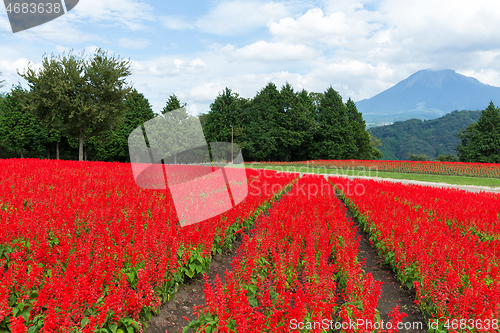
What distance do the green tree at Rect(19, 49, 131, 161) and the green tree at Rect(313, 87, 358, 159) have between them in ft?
116

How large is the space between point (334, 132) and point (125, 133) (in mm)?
37499

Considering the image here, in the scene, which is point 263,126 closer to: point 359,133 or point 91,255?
point 359,133

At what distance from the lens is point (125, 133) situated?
5444 cm

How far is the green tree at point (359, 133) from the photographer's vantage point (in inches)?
2206

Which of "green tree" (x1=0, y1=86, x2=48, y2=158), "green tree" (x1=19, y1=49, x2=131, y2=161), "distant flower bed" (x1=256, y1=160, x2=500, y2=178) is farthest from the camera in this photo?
"green tree" (x1=0, y1=86, x2=48, y2=158)

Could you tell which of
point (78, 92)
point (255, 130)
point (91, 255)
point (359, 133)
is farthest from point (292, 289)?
point (359, 133)

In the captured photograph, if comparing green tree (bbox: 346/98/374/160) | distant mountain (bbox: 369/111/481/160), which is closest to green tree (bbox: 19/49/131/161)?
green tree (bbox: 346/98/374/160)

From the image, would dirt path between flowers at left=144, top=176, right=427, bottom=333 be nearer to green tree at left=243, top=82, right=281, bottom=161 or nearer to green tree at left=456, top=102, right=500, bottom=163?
→ green tree at left=243, top=82, right=281, bottom=161

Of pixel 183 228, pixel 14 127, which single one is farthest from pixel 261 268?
pixel 14 127

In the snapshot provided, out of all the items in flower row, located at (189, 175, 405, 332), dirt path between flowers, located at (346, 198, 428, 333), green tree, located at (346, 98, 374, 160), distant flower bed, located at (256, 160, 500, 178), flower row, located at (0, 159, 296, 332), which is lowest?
dirt path between flowers, located at (346, 198, 428, 333)

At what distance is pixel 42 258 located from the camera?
4.30 m

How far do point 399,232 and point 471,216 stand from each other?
3619 millimetres

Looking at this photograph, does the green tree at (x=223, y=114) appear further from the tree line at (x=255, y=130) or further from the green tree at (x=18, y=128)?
the green tree at (x=18, y=128)

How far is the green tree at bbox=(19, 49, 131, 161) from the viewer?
83.7 ft
